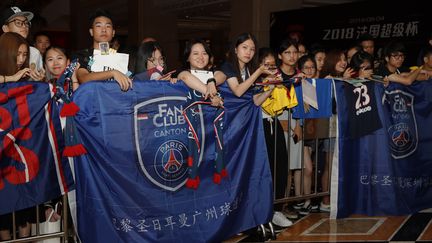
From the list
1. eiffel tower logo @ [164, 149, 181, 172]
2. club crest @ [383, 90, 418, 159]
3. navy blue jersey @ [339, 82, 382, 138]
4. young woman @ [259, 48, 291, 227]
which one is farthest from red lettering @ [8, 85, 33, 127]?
club crest @ [383, 90, 418, 159]

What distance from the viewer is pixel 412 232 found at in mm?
4785

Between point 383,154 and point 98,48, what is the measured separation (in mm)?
2881

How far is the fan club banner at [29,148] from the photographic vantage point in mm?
3646

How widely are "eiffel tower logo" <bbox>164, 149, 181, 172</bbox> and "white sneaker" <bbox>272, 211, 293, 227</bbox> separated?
1.40 metres

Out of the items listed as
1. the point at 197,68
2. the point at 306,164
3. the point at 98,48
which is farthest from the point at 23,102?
the point at 306,164

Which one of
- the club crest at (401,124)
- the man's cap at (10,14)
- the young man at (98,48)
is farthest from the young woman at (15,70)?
the club crest at (401,124)

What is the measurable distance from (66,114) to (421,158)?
368 cm

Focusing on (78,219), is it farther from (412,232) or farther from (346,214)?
(412,232)

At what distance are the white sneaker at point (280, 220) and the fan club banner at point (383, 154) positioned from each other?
0.48 m

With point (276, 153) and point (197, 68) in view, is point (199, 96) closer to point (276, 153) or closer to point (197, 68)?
point (197, 68)

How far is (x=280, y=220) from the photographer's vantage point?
4980 mm

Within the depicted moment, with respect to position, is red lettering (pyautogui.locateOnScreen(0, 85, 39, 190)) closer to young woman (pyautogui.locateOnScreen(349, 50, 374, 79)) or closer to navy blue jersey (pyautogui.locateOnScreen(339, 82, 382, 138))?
navy blue jersey (pyautogui.locateOnScreen(339, 82, 382, 138))

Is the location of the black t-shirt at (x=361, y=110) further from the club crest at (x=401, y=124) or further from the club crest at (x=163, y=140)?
the club crest at (x=163, y=140)

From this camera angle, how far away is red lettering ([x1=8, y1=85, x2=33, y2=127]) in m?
3.68
